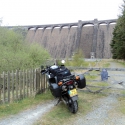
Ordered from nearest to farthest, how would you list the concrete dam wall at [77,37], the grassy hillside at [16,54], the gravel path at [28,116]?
the gravel path at [28,116] → the grassy hillside at [16,54] → the concrete dam wall at [77,37]

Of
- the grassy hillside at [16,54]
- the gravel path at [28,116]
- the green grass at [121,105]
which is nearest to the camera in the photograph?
the gravel path at [28,116]

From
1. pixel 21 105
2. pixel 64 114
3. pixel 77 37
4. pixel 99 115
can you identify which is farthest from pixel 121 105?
pixel 77 37

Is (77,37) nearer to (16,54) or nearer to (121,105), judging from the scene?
(16,54)

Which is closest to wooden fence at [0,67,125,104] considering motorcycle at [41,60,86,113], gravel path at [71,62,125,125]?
motorcycle at [41,60,86,113]

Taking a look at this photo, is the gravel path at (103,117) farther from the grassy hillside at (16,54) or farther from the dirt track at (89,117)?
the grassy hillside at (16,54)

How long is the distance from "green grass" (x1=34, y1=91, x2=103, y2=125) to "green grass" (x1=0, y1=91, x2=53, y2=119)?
30.2 inches

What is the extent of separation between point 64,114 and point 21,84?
1868 mm

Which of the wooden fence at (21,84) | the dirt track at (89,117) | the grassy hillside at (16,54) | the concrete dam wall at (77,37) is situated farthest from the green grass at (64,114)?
the concrete dam wall at (77,37)

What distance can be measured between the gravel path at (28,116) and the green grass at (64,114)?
0.18 m

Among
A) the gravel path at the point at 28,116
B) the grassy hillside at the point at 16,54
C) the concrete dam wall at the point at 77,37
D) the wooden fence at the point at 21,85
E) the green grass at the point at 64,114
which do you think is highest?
the concrete dam wall at the point at 77,37

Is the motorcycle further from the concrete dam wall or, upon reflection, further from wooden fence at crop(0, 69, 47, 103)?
the concrete dam wall

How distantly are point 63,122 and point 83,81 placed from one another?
136 cm

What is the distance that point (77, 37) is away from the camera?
42625 millimetres

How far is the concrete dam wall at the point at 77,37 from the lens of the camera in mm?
39500
